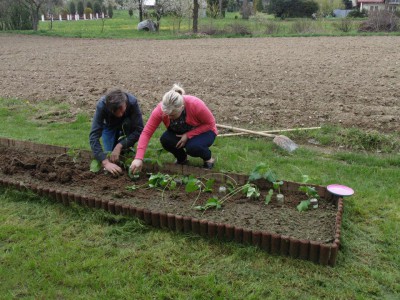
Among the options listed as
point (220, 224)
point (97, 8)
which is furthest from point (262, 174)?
point (97, 8)

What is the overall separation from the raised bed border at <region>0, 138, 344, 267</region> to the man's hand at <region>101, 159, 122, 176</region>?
0.40 metres

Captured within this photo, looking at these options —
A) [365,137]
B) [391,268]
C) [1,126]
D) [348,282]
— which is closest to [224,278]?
[348,282]

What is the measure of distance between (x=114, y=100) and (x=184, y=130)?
0.93 meters

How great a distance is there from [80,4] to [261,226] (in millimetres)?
58373

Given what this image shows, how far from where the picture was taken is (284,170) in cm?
502

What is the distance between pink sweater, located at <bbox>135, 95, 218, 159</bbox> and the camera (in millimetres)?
4402

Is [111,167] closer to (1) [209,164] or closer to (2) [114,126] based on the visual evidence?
(2) [114,126]

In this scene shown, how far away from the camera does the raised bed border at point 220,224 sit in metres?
3.24

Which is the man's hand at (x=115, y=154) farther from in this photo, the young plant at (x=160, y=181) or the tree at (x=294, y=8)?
the tree at (x=294, y=8)

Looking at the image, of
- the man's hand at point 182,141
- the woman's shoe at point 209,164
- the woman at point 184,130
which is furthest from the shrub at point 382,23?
the man's hand at point 182,141

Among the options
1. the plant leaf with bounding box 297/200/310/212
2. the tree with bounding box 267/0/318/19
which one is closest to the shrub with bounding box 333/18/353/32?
the tree with bounding box 267/0/318/19

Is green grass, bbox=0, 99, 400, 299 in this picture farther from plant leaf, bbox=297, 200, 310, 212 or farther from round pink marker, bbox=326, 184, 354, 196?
plant leaf, bbox=297, 200, 310, 212

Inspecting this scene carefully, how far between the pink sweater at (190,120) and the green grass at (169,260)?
0.88m

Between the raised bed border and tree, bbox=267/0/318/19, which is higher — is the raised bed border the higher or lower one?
the lower one
